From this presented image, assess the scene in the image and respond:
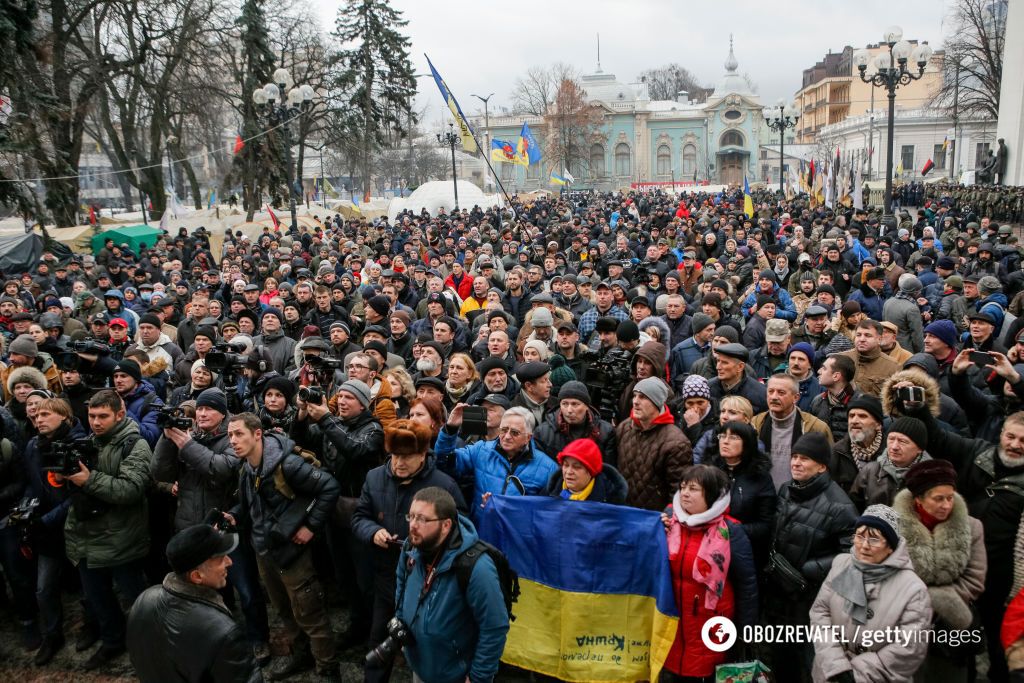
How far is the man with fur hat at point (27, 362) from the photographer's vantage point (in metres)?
5.98

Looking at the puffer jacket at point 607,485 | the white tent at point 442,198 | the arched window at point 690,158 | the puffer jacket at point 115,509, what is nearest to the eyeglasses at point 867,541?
A: the puffer jacket at point 607,485

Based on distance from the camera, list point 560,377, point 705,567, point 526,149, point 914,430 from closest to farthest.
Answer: point 705,567, point 914,430, point 560,377, point 526,149

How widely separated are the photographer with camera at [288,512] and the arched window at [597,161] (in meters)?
81.7

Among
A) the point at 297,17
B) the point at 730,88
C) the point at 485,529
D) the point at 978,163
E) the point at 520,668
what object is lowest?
the point at 520,668

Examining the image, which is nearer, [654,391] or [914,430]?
[914,430]

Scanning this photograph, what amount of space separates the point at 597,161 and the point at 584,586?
84.7 m

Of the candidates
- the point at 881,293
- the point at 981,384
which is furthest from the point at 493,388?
the point at 881,293

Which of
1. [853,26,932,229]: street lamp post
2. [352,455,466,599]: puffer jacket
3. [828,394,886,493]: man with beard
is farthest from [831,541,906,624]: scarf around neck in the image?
[853,26,932,229]: street lamp post

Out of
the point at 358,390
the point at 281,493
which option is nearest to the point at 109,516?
the point at 281,493

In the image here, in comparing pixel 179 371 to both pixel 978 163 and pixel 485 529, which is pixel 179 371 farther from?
pixel 978 163

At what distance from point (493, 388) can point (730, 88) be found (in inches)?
3714

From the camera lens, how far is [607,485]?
4.04 m

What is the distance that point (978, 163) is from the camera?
159 ft

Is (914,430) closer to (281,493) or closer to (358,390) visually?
(358,390)
